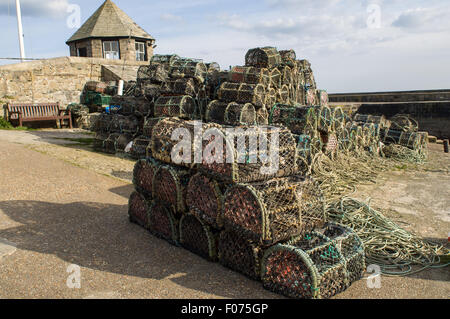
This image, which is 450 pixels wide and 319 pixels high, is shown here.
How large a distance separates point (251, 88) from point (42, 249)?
5.86 metres

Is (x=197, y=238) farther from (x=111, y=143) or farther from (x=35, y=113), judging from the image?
(x=35, y=113)

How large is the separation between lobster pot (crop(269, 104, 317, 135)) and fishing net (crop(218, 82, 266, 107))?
575 mm

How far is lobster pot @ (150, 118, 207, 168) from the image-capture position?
14.7 feet

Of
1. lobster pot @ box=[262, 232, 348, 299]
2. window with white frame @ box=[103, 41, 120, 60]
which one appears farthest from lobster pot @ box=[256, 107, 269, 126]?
window with white frame @ box=[103, 41, 120, 60]

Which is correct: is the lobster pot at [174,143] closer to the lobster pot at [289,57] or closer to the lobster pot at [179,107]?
the lobster pot at [179,107]

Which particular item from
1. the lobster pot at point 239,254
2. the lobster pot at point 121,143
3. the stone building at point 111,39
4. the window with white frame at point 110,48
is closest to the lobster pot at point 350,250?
the lobster pot at point 239,254

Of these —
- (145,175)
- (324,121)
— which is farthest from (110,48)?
(145,175)

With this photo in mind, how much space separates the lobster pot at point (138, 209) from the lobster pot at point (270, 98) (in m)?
4.67

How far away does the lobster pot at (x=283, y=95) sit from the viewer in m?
9.82

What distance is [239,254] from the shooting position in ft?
12.8

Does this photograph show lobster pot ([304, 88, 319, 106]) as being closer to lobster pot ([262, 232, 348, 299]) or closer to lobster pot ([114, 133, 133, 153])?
lobster pot ([114, 133, 133, 153])

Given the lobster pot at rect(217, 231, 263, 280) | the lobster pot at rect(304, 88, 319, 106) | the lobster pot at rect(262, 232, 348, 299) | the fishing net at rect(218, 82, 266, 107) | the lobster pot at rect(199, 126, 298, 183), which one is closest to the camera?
the lobster pot at rect(262, 232, 348, 299)

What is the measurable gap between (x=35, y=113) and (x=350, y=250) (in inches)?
Answer: 571
